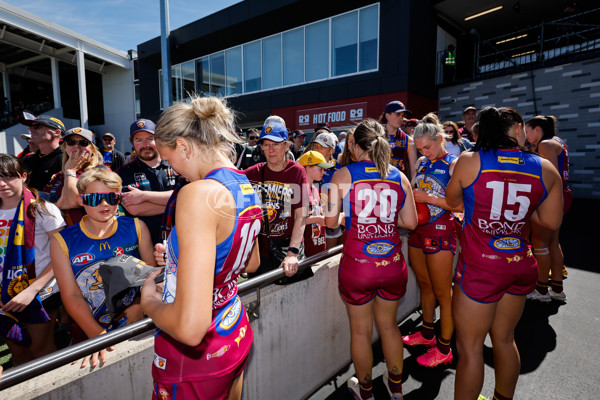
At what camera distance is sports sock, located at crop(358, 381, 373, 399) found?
2500mm

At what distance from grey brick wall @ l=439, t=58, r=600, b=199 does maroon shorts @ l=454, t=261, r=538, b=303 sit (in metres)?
11.3

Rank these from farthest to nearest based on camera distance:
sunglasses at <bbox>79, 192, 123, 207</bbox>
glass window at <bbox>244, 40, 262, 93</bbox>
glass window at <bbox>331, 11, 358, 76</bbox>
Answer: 1. glass window at <bbox>244, 40, 262, 93</bbox>
2. glass window at <bbox>331, 11, 358, 76</bbox>
3. sunglasses at <bbox>79, 192, 123, 207</bbox>

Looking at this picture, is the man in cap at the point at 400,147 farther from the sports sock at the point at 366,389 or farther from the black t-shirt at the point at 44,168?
the black t-shirt at the point at 44,168

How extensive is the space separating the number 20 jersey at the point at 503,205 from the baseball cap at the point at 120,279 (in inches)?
90.9

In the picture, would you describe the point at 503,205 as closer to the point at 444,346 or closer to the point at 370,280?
the point at 370,280

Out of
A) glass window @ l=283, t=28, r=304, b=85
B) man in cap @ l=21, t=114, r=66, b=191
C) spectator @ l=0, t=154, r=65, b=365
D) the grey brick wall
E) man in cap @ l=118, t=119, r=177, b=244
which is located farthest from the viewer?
glass window @ l=283, t=28, r=304, b=85

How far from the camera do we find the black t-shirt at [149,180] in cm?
284

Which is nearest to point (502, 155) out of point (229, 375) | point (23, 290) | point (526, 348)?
point (229, 375)

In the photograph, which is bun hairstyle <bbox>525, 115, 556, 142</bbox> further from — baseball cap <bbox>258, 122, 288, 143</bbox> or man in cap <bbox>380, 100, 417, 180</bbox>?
baseball cap <bbox>258, 122, 288, 143</bbox>

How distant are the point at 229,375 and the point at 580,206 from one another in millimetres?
12270

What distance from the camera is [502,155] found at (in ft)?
7.03

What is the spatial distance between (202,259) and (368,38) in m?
13.6

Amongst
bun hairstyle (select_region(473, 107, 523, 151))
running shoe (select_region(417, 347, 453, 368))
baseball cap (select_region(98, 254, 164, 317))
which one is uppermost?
bun hairstyle (select_region(473, 107, 523, 151))

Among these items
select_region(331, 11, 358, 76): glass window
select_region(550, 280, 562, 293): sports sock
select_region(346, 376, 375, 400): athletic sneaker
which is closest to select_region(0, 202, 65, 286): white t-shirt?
select_region(346, 376, 375, 400): athletic sneaker
